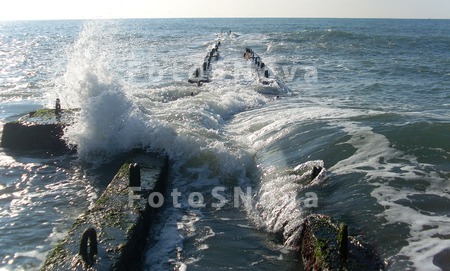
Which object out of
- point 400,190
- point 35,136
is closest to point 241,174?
point 400,190

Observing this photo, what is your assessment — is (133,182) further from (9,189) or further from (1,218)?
(9,189)

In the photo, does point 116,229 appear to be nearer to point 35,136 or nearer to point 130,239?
point 130,239

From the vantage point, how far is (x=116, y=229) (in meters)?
5.70

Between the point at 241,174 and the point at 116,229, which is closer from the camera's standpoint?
the point at 116,229

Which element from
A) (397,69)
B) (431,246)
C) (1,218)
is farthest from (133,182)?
(397,69)

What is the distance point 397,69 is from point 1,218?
77.9ft

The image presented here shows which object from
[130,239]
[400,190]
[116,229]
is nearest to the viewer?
[130,239]

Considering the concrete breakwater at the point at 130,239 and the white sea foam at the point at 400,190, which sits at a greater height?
the white sea foam at the point at 400,190

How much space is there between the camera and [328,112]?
40.5ft

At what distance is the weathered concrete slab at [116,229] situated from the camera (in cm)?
495

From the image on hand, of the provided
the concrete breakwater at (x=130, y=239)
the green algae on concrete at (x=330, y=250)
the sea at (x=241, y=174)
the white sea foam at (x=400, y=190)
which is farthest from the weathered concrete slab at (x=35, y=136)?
the green algae on concrete at (x=330, y=250)

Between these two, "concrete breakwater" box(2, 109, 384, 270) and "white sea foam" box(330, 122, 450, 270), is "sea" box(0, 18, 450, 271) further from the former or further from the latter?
"concrete breakwater" box(2, 109, 384, 270)

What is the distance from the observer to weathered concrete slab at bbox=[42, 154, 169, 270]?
4945mm

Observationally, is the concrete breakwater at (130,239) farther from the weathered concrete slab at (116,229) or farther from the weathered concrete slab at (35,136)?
the weathered concrete slab at (35,136)
